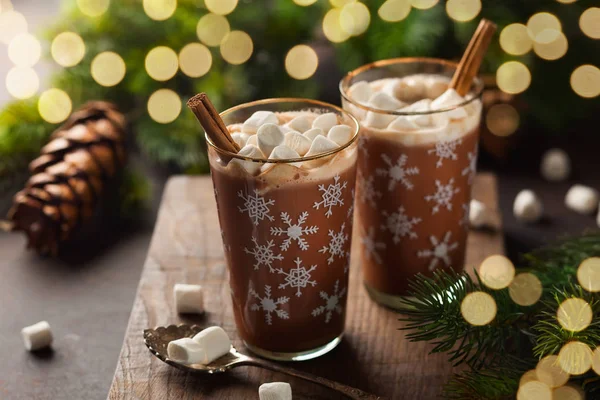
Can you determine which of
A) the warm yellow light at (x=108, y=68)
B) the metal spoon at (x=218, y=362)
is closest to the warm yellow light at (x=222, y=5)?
the warm yellow light at (x=108, y=68)

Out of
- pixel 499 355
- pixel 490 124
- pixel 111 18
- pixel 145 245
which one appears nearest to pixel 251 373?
pixel 499 355

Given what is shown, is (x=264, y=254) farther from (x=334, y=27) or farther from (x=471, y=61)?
(x=334, y=27)

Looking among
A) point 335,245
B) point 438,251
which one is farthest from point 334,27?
point 335,245

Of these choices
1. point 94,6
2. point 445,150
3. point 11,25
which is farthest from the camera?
point 11,25

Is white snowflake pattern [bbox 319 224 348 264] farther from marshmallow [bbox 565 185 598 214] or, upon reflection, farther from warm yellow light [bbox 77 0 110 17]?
warm yellow light [bbox 77 0 110 17]

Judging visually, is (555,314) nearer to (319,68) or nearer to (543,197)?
(543,197)

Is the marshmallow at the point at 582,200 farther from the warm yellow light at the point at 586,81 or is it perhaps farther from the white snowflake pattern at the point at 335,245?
the white snowflake pattern at the point at 335,245
